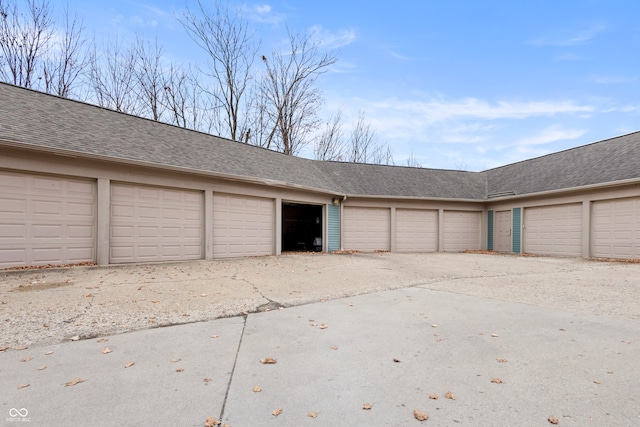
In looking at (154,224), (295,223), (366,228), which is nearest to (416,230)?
(366,228)

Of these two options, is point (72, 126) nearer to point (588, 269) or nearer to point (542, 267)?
point (542, 267)

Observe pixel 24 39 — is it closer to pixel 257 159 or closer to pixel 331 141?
pixel 257 159

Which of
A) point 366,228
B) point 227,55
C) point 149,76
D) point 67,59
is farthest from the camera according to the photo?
point 227,55

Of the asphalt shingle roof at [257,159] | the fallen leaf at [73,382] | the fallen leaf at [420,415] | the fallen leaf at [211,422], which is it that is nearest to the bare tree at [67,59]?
the asphalt shingle roof at [257,159]

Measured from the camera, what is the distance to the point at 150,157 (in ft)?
28.5

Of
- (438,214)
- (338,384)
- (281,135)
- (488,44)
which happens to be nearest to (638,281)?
(338,384)

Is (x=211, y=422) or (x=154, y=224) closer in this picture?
(x=211, y=422)

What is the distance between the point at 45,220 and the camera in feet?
24.1

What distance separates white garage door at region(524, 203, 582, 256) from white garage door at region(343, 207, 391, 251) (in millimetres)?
6193

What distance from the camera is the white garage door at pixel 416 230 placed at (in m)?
14.8

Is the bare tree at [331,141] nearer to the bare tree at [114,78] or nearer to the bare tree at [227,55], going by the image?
the bare tree at [227,55]

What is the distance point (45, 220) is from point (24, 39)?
1441 cm

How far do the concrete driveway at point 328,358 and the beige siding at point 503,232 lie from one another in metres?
9.68

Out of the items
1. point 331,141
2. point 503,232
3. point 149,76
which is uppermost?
point 149,76
